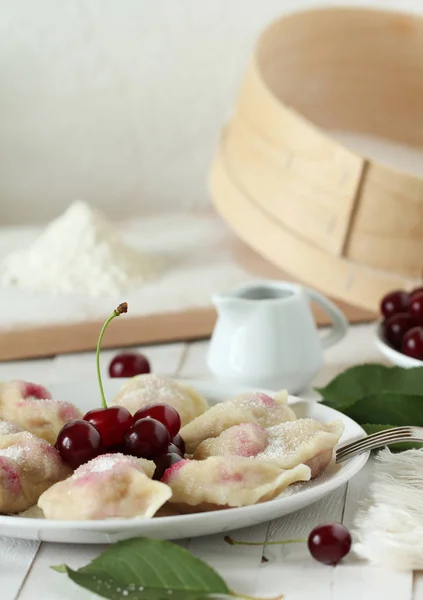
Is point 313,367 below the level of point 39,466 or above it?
below

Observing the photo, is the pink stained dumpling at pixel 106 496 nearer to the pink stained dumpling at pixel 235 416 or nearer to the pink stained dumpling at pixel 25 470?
the pink stained dumpling at pixel 25 470

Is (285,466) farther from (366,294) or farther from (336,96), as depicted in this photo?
(336,96)

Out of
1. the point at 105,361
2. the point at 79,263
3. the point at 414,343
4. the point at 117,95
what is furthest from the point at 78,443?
the point at 117,95

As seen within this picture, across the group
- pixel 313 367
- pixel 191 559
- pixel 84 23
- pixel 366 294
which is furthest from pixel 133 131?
pixel 191 559

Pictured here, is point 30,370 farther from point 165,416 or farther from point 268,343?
point 165,416

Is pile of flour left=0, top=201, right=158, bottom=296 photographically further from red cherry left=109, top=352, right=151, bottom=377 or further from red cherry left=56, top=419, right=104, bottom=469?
red cherry left=56, top=419, right=104, bottom=469

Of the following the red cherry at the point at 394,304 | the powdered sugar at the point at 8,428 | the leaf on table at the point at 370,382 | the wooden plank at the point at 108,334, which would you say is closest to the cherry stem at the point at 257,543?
the powdered sugar at the point at 8,428
